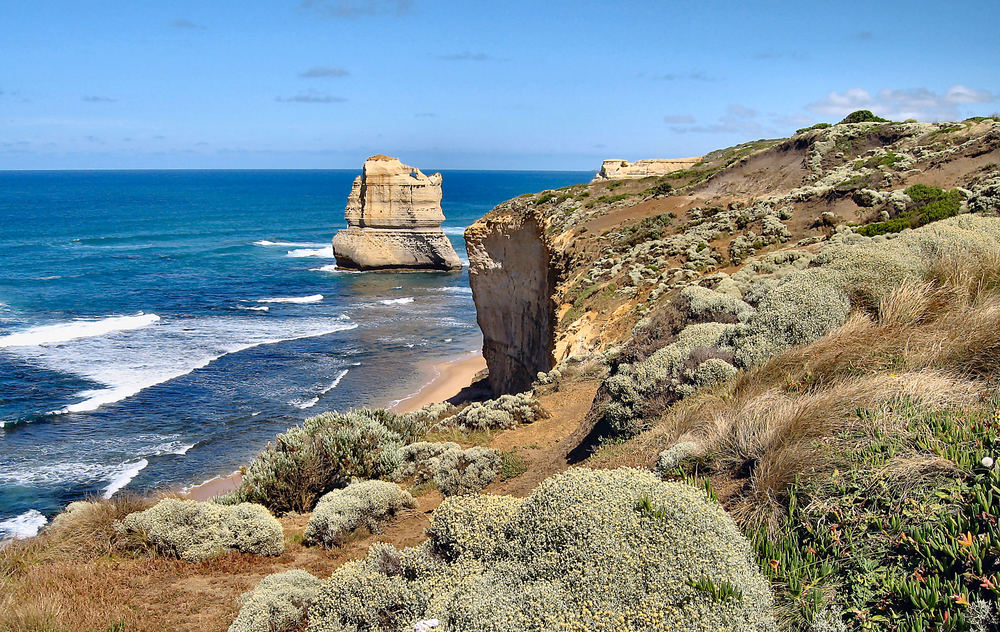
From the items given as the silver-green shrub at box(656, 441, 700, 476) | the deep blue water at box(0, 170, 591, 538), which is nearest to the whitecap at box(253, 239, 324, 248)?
the deep blue water at box(0, 170, 591, 538)

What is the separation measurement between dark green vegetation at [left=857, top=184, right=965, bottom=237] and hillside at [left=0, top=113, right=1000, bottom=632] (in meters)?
0.08

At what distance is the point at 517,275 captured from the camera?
26625 millimetres

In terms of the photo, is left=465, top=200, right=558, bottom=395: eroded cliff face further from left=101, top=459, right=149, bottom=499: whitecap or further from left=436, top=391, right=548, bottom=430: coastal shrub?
left=101, top=459, right=149, bottom=499: whitecap

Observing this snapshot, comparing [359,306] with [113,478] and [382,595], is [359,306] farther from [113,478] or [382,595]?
[382,595]

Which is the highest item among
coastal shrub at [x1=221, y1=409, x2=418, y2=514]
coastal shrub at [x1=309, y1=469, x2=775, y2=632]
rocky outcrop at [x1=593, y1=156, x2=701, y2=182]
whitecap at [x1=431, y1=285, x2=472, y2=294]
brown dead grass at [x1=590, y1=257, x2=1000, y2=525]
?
rocky outcrop at [x1=593, y1=156, x2=701, y2=182]

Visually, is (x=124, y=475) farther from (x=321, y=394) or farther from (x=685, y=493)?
(x=685, y=493)

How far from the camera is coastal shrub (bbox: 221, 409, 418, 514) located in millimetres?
10172

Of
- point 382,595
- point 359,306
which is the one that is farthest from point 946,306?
point 359,306

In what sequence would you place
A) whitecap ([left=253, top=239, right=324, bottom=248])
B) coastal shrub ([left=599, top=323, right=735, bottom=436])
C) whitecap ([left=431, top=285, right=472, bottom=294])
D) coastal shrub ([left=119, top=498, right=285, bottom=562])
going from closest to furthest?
coastal shrub ([left=119, top=498, right=285, bottom=562]) → coastal shrub ([left=599, top=323, right=735, bottom=436]) → whitecap ([left=431, top=285, right=472, bottom=294]) → whitecap ([left=253, top=239, right=324, bottom=248])

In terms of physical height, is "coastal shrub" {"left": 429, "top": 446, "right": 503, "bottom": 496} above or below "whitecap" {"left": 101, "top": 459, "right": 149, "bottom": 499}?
above

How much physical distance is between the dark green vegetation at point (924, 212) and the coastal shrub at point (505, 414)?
7.62 m

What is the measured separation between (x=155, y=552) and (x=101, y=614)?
1.63m

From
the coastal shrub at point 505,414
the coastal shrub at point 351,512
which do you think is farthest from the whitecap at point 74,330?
the coastal shrub at point 351,512

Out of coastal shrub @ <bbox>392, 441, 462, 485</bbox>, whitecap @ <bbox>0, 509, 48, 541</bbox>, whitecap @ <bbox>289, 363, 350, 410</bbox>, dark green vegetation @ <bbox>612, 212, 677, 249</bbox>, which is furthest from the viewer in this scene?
whitecap @ <bbox>289, 363, 350, 410</bbox>
